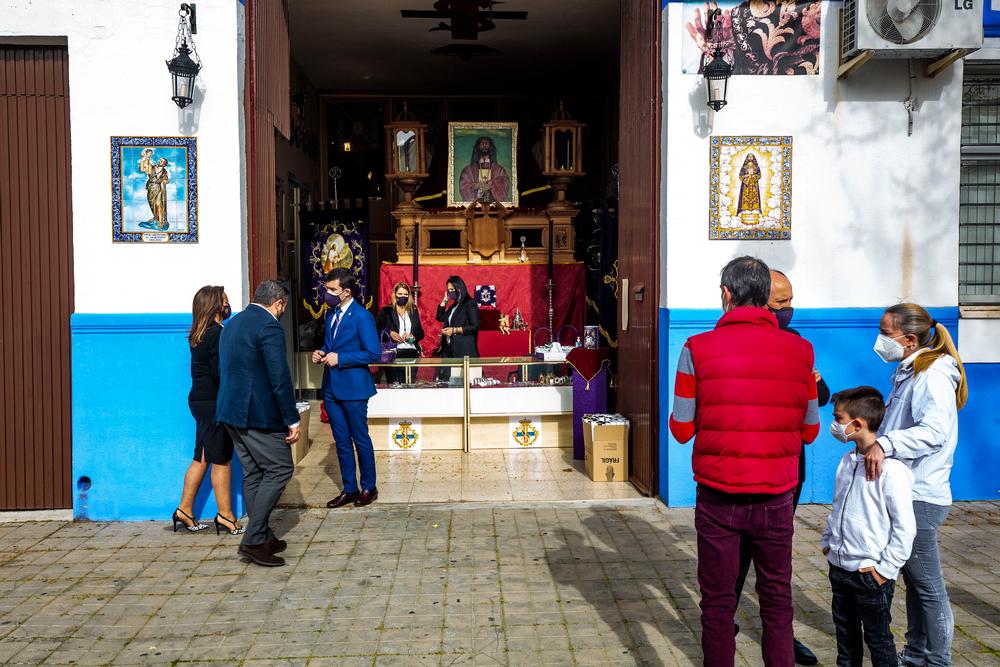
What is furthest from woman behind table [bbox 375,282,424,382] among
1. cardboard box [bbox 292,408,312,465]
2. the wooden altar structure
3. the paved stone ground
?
the paved stone ground

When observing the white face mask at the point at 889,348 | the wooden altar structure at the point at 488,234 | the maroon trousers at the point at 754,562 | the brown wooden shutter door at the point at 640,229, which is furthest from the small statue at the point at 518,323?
the maroon trousers at the point at 754,562

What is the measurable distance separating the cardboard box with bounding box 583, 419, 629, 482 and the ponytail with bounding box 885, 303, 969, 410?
3.90 metres

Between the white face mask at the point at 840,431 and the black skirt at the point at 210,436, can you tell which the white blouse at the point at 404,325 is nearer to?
the black skirt at the point at 210,436

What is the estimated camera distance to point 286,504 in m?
7.02

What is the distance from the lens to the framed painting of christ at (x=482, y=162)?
1410cm

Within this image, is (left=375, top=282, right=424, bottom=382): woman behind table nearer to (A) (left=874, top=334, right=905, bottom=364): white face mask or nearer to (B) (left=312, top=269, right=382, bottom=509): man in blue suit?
(B) (left=312, top=269, right=382, bottom=509): man in blue suit

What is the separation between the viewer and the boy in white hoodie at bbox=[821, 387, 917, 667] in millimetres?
3480

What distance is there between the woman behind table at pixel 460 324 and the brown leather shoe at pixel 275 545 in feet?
15.0

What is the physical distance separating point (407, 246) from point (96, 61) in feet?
23.4

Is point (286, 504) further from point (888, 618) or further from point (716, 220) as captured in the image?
point (888, 618)

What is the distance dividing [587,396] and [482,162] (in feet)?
21.9

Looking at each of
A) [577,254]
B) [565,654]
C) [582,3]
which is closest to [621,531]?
[565,654]

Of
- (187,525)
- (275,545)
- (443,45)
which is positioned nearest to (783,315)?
(275,545)

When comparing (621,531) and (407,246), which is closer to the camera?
(621,531)
